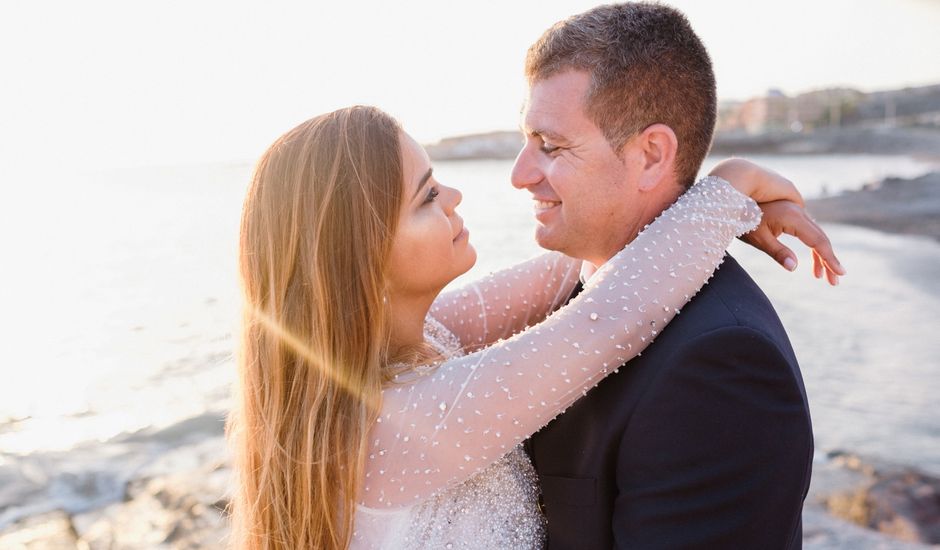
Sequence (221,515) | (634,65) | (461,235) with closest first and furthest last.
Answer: (634,65), (461,235), (221,515)

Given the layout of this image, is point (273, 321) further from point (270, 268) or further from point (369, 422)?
point (369, 422)

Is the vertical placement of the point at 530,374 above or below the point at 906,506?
above

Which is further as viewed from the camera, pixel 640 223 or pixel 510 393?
pixel 640 223

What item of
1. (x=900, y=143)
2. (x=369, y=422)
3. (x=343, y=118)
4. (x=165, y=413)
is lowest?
(x=900, y=143)

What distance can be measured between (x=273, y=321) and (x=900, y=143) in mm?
44830

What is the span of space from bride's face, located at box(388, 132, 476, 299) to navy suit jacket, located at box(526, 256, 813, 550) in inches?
29.5

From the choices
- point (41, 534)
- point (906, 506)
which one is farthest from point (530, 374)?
point (41, 534)

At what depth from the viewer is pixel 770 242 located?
2461mm

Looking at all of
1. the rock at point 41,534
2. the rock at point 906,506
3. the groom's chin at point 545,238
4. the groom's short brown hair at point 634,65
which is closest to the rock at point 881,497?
the rock at point 906,506

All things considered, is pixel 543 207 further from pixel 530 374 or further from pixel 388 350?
pixel 530 374

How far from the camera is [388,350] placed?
251 centimetres

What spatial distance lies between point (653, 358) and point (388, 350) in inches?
36.4

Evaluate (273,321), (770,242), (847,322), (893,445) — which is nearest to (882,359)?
(847,322)

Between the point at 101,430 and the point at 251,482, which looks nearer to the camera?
the point at 251,482
